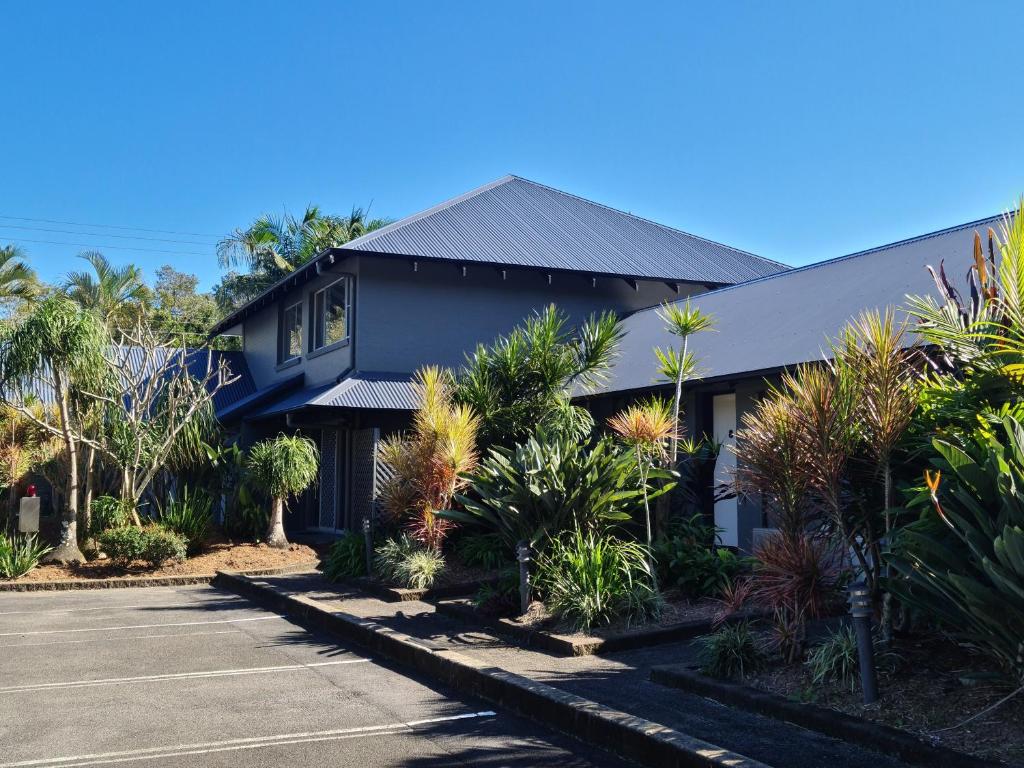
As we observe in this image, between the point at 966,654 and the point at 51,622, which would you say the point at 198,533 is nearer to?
the point at 51,622

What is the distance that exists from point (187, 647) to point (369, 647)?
1.86 metres

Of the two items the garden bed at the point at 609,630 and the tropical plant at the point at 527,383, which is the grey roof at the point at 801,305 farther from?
the garden bed at the point at 609,630

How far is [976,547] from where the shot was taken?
5.16m

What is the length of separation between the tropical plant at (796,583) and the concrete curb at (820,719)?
0.56 meters

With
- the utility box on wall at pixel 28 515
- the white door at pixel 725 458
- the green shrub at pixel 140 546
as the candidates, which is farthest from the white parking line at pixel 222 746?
the utility box on wall at pixel 28 515

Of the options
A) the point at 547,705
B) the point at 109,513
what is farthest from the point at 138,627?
the point at 547,705

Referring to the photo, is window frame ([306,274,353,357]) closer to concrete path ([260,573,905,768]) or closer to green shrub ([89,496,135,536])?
green shrub ([89,496,135,536])

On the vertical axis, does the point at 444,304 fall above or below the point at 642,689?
above

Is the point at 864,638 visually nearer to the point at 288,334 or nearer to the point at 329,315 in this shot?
the point at 329,315

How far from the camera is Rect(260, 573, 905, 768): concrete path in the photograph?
5.35 metres

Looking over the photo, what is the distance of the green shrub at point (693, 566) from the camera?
9.77 m

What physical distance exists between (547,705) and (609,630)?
2426 mm

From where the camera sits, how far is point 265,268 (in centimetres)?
3544

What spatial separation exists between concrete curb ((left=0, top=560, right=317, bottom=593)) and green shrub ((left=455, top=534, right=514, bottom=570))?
3.77 metres
